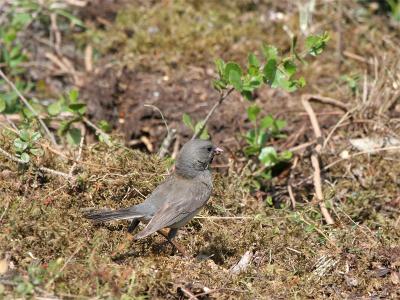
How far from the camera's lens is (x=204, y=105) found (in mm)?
7887

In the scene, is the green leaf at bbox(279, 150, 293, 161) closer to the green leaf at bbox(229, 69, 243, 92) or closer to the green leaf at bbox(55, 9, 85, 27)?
the green leaf at bbox(229, 69, 243, 92)

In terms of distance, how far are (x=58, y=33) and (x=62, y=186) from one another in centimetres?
406

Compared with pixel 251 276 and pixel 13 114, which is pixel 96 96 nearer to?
pixel 13 114

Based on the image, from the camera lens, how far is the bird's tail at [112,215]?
5.13m

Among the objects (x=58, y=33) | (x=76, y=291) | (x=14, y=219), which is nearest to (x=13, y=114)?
(x=58, y=33)

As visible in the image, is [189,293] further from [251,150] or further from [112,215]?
[251,150]

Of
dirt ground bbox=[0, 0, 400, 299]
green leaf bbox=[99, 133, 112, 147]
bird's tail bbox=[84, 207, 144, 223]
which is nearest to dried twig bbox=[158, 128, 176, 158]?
dirt ground bbox=[0, 0, 400, 299]

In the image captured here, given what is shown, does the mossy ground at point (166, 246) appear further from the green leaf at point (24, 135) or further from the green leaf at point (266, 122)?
the green leaf at point (266, 122)

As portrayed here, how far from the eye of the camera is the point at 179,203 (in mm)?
5488

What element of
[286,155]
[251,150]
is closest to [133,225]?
[251,150]

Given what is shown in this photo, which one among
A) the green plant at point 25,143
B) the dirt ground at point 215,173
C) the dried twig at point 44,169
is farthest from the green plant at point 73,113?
the green plant at point 25,143

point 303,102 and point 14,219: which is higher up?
point 14,219

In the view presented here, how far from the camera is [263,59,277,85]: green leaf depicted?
6316 millimetres

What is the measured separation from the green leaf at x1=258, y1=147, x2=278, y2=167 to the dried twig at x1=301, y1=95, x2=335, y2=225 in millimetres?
405
